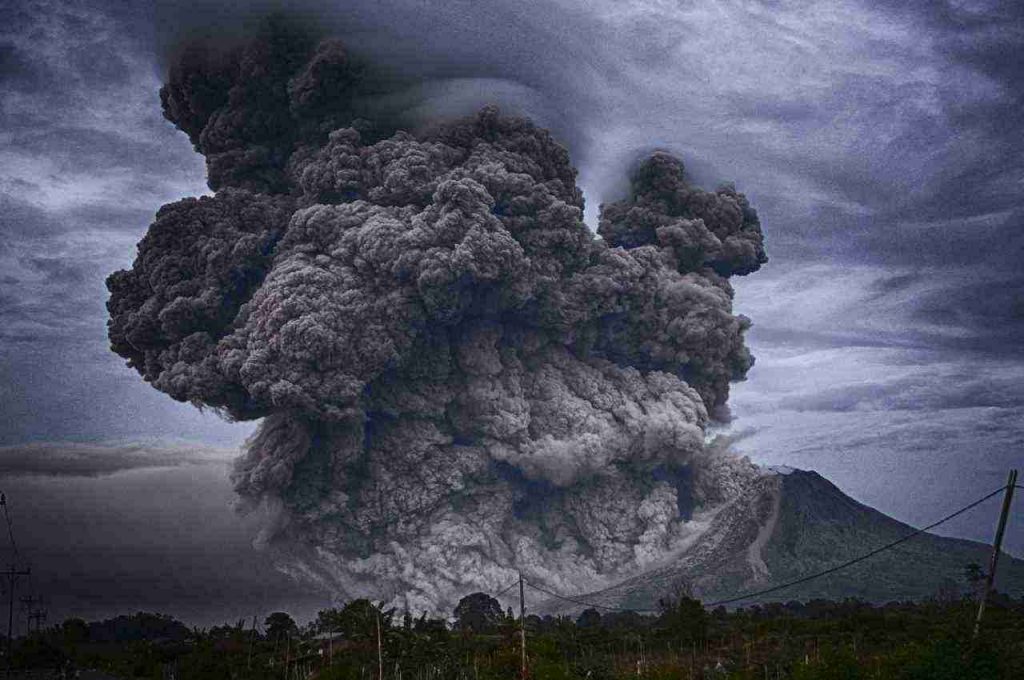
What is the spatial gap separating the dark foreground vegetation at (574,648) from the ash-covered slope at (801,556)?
12.5 ft

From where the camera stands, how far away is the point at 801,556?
66.9 meters

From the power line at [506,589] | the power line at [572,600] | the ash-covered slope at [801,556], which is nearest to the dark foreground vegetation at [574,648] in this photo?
the power line at [572,600]

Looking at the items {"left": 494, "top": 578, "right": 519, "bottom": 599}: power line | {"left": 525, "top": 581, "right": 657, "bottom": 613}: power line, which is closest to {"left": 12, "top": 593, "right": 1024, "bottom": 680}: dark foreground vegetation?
{"left": 525, "top": 581, "right": 657, "bottom": 613}: power line

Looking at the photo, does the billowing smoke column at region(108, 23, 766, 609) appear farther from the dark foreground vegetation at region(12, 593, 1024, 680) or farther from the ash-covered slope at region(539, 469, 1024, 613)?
the dark foreground vegetation at region(12, 593, 1024, 680)

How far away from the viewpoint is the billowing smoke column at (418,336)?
45.2 metres

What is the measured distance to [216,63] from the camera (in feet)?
173

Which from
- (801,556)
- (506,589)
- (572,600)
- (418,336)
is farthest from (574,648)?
(801,556)

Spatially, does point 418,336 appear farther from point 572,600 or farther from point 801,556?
point 801,556

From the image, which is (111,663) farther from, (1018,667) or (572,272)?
(1018,667)

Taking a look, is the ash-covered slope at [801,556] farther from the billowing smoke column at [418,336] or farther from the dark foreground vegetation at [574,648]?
the dark foreground vegetation at [574,648]

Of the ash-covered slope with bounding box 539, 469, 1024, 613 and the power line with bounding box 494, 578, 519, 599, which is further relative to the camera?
the ash-covered slope with bounding box 539, 469, 1024, 613

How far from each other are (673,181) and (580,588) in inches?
842

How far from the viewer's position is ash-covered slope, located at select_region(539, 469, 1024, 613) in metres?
54.4

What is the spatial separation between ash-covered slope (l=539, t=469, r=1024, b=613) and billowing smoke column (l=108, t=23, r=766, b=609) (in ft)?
8.61
